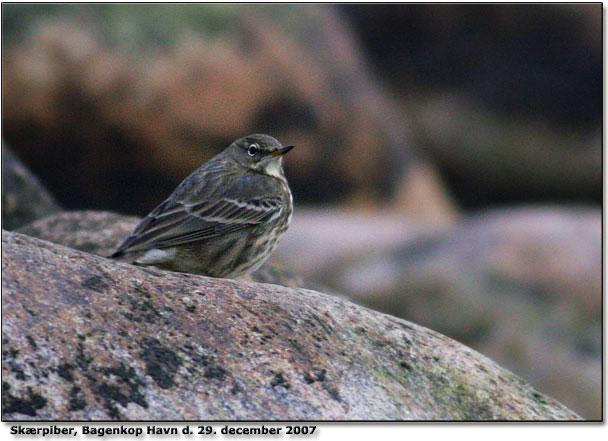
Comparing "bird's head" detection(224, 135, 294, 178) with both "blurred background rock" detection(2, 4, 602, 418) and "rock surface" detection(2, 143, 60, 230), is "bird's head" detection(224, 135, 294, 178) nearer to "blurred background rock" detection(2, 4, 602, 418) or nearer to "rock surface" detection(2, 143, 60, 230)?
"rock surface" detection(2, 143, 60, 230)

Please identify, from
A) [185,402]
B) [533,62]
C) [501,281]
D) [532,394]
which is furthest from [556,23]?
[185,402]

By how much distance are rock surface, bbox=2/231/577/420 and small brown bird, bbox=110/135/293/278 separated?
134 cm

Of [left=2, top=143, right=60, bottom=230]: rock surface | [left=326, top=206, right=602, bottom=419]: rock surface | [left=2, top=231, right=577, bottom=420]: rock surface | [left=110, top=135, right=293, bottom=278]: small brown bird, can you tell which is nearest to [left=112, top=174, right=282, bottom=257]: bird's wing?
[left=110, top=135, right=293, bottom=278]: small brown bird

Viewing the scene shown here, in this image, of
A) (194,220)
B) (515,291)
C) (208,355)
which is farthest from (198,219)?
(515,291)

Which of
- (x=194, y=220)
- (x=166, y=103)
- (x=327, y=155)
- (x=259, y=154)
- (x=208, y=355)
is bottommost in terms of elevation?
(x=208, y=355)

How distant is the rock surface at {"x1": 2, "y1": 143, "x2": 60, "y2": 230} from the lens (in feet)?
26.4

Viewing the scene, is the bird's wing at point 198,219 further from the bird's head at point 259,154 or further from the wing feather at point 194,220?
the bird's head at point 259,154

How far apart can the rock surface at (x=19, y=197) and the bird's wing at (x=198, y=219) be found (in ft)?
6.58

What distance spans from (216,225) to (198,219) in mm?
135

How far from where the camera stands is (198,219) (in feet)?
21.4

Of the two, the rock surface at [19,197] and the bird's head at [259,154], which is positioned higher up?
the bird's head at [259,154]

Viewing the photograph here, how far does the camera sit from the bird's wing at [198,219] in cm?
627

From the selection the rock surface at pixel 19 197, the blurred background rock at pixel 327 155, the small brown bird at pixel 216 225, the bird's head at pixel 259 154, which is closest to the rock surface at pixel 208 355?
the small brown bird at pixel 216 225

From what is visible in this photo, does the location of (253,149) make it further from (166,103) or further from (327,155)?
(327,155)
